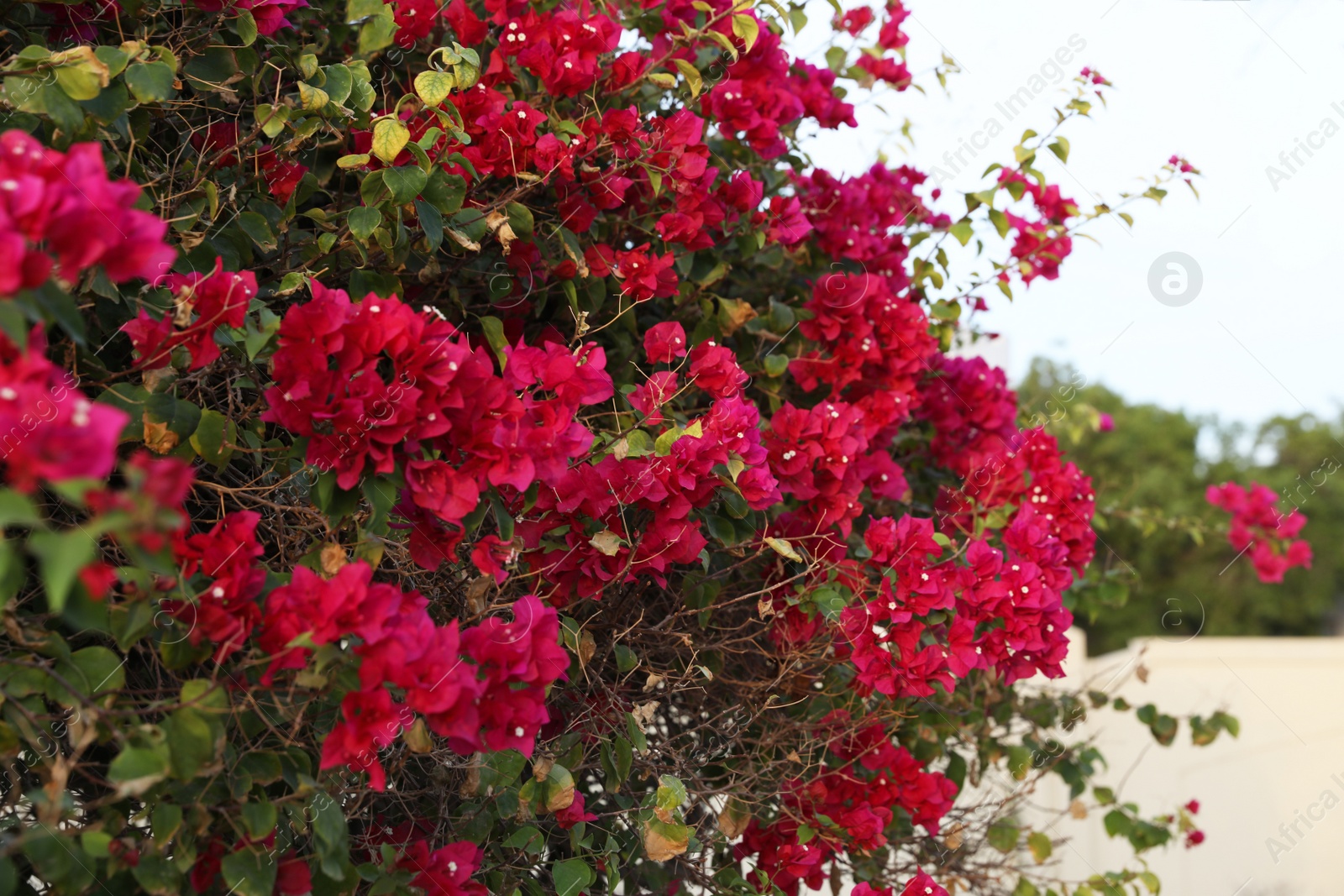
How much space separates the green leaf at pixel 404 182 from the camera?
109cm

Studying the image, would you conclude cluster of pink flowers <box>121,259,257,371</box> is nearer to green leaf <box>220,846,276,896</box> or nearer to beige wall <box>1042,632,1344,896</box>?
green leaf <box>220,846,276,896</box>

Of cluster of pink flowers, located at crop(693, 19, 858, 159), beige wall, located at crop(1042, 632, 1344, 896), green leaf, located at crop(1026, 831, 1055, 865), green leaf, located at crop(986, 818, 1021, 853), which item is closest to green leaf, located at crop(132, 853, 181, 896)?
cluster of pink flowers, located at crop(693, 19, 858, 159)

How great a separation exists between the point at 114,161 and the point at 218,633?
0.57m

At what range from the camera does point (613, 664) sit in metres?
1.45

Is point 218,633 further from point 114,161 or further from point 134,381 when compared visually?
point 114,161

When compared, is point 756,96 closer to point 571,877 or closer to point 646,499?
point 646,499

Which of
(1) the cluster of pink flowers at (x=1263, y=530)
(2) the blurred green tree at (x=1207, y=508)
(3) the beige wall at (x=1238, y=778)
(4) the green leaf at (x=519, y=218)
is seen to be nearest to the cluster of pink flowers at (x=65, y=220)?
(4) the green leaf at (x=519, y=218)

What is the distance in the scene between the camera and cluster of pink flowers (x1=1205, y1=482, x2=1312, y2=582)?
268 cm

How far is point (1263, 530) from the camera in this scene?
2.71 m

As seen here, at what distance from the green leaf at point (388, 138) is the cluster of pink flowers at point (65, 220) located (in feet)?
1.37

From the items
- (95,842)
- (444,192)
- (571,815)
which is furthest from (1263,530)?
(95,842)

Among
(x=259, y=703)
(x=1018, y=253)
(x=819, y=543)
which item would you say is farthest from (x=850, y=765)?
(x=1018, y=253)

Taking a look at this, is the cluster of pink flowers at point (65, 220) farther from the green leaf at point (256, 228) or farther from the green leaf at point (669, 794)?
the green leaf at point (669, 794)

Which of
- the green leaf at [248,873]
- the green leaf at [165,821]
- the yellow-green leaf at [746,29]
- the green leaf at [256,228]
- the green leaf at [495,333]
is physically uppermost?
the yellow-green leaf at [746,29]
